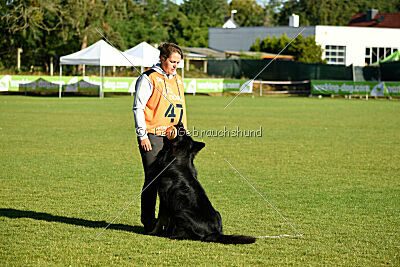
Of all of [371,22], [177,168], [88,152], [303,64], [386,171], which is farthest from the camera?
[371,22]

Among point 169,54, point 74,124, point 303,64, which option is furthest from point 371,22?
point 169,54

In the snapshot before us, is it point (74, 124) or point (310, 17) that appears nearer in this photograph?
point (74, 124)

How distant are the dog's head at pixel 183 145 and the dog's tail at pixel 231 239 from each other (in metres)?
0.90

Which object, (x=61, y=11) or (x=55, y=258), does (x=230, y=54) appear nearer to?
(x=61, y=11)

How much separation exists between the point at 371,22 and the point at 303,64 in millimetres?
39916

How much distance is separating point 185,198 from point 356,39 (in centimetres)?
5703

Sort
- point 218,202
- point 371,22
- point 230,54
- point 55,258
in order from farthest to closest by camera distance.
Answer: point 371,22 < point 230,54 < point 218,202 < point 55,258

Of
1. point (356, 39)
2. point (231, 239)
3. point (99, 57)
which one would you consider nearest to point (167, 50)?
point (231, 239)

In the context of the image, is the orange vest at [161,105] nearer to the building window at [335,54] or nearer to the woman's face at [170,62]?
the woman's face at [170,62]

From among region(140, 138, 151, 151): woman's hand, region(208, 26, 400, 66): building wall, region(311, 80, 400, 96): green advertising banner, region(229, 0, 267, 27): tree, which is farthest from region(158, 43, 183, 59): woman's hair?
region(229, 0, 267, 27): tree

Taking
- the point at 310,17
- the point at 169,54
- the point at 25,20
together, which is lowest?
the point at 169,54

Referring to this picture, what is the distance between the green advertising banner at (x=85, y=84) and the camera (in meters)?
35.9

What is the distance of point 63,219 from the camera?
22.1 ft

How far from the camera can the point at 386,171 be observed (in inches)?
423
